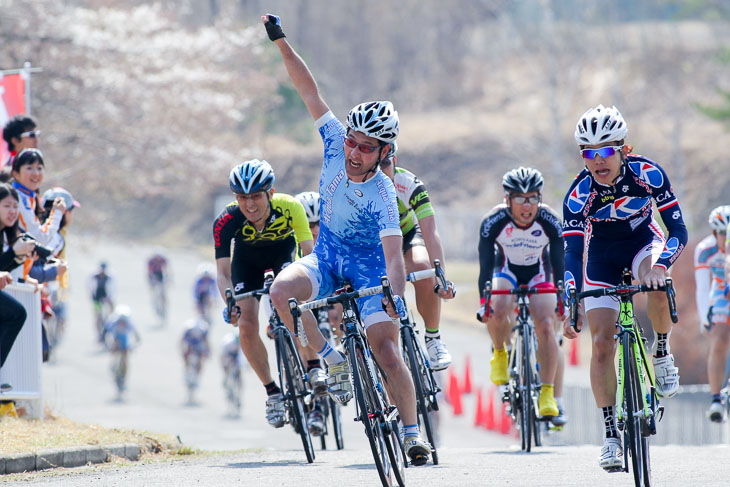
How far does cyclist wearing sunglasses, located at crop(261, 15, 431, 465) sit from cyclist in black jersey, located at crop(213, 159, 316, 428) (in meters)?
1.37

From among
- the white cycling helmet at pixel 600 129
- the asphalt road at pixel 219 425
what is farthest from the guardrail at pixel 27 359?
the white cycling helmet at pixel 600 129

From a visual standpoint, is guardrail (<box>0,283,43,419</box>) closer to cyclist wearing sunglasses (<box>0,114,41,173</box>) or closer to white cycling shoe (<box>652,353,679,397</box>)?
cyclist wearing sunglasses (<box>0,114,41,173</box>)

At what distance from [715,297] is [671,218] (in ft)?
20.0

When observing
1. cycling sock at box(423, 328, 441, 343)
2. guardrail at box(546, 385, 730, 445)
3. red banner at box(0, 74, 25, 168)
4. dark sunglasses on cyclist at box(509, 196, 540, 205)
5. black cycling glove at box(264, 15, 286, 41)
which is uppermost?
red banner at box(0, 74, 25, 168)

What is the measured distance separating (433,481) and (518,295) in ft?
11.9

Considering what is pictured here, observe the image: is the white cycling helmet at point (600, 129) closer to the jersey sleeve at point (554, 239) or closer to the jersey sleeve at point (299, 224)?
the jersey sleeve at point (299, 224)

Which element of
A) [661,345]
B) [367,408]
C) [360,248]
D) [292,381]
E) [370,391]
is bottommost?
[367,408]

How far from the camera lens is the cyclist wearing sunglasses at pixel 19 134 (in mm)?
12438

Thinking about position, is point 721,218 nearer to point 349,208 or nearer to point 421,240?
point 421,240

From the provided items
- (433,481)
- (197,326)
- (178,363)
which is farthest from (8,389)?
(178,363)

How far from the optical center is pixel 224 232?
10.2 metres

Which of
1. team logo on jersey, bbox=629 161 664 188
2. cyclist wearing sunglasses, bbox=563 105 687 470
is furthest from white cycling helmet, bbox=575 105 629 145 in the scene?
team logo on jersey, bbox=629 161 664 188

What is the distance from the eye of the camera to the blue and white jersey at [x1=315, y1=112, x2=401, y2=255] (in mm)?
8125

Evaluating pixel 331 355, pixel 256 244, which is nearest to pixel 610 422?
pixel 331 355
